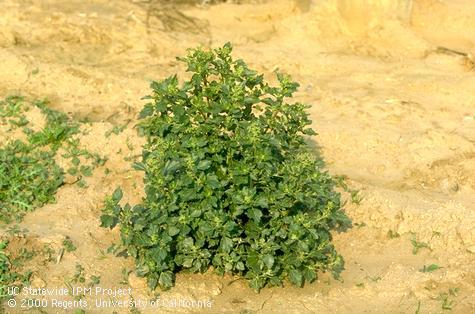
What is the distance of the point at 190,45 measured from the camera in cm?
687

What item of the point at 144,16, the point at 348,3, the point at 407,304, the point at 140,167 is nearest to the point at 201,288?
the point at 140,167

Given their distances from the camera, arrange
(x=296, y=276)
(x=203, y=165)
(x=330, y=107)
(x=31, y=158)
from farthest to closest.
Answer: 1. (x=330, y=107)
2. (x=31, y=158)
3. (x=296, y=276)
4. (x=203, y=165)

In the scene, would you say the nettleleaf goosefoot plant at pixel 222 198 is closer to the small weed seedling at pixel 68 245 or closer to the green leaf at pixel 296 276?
the green leaf at pixel 296 276

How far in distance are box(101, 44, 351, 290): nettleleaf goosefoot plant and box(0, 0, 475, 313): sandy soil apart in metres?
0.23

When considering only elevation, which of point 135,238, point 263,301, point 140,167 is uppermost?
point 140,167

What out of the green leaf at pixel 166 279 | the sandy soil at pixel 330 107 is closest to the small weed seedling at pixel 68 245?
the sandy soil at pixel 330 107

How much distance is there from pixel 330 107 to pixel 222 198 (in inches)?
98.4

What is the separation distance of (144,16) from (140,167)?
12.2 ft

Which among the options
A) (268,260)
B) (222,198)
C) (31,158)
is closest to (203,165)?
(222,198)

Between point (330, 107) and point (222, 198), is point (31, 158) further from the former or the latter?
point (330, 107)

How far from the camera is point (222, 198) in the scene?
3.80 metres

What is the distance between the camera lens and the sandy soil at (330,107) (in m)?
4.05

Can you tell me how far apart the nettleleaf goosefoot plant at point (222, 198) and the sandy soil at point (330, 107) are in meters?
0.23

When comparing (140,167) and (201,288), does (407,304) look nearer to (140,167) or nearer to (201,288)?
(201,288)
